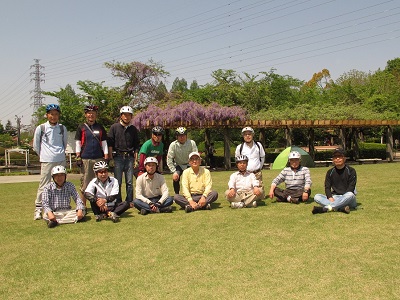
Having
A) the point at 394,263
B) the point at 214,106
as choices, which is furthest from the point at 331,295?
the point at 214,106

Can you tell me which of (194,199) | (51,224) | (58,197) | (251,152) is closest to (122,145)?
(58,197)

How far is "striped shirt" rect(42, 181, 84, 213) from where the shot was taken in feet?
21.3

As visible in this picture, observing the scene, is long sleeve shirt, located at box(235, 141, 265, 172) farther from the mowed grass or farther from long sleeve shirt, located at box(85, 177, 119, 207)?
long sleeve shirt, located at box(85, 177, 119, 207)

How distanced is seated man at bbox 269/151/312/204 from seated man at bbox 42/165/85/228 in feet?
11.3

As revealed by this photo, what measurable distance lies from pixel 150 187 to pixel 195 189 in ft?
2.66

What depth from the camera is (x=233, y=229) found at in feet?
18.4

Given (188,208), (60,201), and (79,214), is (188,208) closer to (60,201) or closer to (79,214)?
(79,214)

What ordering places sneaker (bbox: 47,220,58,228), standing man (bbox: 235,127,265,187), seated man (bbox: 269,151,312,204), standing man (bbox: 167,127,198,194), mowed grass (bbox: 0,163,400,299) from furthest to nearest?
1. standing man (bbox: 235,127,265,187)
2. standing man (bbox: 167,127,198,194)
3. seated man (bbox: 269,151,312,204)
4. sneaker (bbox: 47,220,58,228)
5. mowed grass (bbox: 0,163,400,299)

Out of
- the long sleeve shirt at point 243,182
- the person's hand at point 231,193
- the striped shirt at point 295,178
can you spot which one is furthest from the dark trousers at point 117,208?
the striped shirt at point 295,178

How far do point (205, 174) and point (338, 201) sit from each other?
7.65 ft

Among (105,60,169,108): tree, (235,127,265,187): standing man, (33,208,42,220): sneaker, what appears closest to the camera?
(33,208,42,220): sneaker

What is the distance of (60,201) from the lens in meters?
6.61

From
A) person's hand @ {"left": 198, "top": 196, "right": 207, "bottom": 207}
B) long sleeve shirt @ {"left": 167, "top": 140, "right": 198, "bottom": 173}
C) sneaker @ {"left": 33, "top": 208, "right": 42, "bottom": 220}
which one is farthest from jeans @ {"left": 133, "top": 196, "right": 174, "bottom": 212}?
sneaker @ {"left": 33, "top": 208, "right": 42, "bottom": 220}

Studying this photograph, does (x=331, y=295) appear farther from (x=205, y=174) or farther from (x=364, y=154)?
(x=364, y=154)
